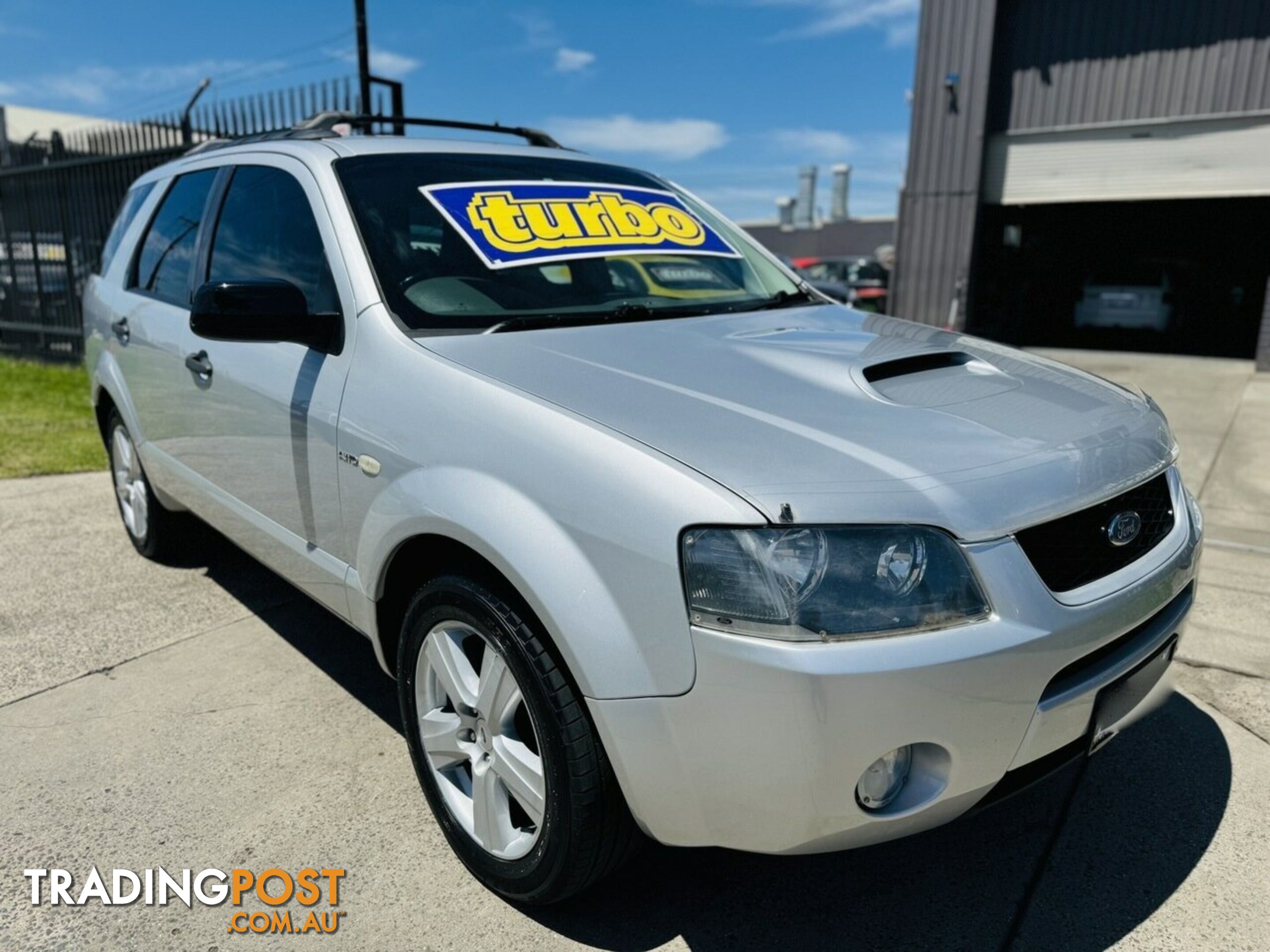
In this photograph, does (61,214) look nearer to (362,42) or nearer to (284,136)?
(362,42)

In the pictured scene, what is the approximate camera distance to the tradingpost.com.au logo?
2.19 metres

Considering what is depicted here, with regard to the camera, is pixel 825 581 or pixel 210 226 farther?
pixel 210 226

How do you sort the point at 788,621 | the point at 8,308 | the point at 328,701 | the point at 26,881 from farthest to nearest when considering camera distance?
1. the point at 8,308
2. the point at 328,701
3. the point at 26,881
4. the point at 788,621

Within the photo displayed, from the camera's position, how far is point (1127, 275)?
14.7 meters

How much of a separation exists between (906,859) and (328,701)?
6.32 feet

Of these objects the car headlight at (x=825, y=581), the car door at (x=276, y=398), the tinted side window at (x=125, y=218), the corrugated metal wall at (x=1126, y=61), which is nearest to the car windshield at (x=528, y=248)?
the car door at (x=276, y=398)

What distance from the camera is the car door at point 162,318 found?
11.5 feet

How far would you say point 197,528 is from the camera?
4504mm

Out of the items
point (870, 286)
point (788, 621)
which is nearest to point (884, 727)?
point (788, 621)

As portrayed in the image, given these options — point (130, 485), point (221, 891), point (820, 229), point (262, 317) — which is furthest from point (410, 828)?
point (820, 229)

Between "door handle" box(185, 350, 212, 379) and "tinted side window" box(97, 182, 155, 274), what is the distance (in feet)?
4.55

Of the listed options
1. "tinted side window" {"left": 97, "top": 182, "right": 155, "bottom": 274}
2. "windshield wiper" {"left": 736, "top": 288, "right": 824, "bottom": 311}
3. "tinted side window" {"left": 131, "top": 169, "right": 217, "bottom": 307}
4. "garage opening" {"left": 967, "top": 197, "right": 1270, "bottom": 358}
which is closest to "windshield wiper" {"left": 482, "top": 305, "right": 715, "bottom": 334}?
"windshield wiper" {"left": 736, "top": 288, "right": 824, "bottom": 311}

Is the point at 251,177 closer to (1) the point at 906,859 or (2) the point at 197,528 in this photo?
(2) the point at 197,528

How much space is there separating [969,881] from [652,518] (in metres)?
1.35
